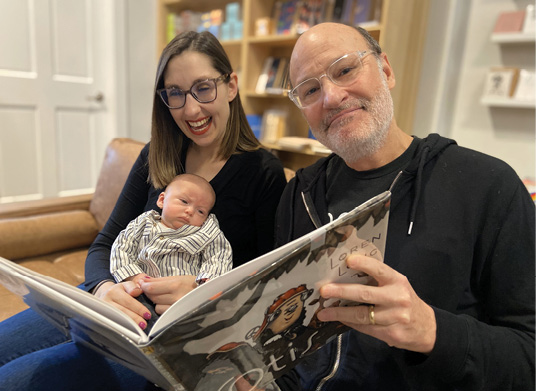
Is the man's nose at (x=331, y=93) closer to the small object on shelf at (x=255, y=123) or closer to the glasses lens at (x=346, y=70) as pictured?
the glasses lens at (x=346, y=70)

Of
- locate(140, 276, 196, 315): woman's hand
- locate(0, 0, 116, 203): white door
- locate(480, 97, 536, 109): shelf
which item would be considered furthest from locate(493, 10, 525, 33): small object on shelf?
locate(0, 0, 116, 203): white door

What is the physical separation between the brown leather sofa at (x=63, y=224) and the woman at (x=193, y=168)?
71 centimetres

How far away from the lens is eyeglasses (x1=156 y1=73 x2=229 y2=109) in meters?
1.13

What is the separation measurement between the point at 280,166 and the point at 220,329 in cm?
78

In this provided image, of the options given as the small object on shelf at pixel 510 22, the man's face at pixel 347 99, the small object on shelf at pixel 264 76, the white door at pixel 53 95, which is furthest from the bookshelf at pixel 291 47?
the man's face at pixel 347 99

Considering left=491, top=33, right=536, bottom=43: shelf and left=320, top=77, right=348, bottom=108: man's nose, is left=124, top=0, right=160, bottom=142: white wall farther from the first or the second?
left=320, top=77, right=348, bottom=108: man's nose

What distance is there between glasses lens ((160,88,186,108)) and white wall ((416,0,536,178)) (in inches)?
78.4

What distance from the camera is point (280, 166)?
1.27 meters

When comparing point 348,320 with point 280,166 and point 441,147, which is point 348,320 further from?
point 280,166

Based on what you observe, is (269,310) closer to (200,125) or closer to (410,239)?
(410,239)

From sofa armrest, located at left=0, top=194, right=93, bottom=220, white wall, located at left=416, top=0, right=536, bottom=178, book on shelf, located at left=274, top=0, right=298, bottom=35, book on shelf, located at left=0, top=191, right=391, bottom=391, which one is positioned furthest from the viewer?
book on shelf, located at left=274, top=0, right=298, bottom=35

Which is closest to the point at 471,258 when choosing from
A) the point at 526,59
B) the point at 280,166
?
the point at 280,166

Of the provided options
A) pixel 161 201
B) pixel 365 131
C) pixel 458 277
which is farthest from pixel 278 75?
pixel 458 277

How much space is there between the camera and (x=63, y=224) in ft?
6.52
